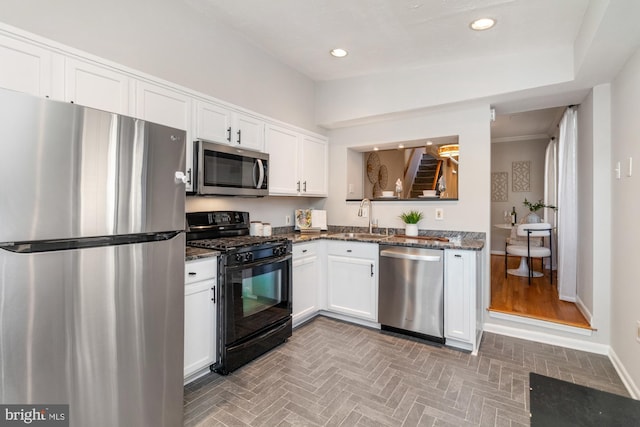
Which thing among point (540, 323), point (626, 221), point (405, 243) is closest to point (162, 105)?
point (405, 243)

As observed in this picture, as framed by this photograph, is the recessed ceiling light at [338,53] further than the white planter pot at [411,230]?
No

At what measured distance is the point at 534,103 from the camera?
10.6ft

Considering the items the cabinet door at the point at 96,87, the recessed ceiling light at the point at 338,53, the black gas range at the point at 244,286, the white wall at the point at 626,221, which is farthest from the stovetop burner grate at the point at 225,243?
the white wall at the point at 626,221

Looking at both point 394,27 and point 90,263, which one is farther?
point 394,27

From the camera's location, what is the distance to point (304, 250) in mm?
3256

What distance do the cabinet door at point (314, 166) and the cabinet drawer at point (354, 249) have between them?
782mm

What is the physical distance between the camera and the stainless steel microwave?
2471mm

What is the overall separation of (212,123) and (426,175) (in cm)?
→ 556

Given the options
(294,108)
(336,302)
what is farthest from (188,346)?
(294,108)

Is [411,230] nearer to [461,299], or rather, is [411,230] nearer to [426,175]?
[461,299]

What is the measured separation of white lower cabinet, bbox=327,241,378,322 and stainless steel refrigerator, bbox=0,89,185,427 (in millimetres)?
1991

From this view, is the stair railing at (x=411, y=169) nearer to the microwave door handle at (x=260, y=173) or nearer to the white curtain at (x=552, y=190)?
the white curtain at (x=552, y=190)

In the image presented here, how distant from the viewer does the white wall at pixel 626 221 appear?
2111 mm

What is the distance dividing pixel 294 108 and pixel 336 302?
2.30m
